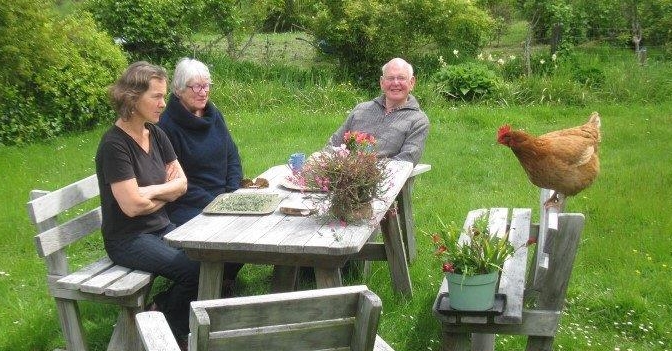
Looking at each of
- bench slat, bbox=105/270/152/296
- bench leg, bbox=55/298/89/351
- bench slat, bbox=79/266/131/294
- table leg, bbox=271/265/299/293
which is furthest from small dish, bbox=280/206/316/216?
bench leg, bbox=55/298/89/351

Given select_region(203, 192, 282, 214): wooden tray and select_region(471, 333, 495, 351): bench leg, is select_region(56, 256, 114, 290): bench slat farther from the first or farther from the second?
select_region(471, 333, 495, 351): bench leg

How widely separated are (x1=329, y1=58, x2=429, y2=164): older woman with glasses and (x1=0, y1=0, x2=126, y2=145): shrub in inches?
191

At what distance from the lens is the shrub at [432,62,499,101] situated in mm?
12242

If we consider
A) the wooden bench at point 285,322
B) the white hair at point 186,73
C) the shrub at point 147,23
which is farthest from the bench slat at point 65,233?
the shrub at point 147,23

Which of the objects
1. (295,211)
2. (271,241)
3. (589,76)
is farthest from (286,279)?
(589,76)

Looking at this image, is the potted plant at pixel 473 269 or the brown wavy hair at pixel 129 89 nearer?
the potted plant at pixel 473 269

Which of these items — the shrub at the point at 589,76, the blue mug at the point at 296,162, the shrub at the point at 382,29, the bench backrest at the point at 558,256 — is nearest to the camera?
the bench backrest at the point at 558,256

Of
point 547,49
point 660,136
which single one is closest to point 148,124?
point 660,136

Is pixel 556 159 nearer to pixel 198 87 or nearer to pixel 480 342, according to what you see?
pixel 480 342

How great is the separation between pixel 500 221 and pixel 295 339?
2.75 metres

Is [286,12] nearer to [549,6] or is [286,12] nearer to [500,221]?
[549,6]

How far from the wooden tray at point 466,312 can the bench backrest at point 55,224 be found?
2072mm

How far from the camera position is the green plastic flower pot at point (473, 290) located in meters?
3.65

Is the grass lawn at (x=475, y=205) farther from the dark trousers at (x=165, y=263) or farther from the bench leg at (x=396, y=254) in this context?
the dark trousers at (x=165, y=263)
